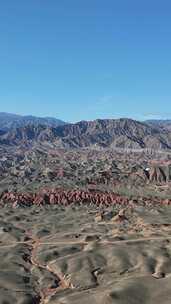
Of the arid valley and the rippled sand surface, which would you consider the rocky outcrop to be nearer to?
the arid valley

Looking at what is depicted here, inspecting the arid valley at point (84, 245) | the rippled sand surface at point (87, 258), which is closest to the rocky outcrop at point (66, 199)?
the arid valley at point (84, 245)

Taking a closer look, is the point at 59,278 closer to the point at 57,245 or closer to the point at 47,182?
the point at 57,245

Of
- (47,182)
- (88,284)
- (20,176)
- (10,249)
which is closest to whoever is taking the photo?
(88,284)

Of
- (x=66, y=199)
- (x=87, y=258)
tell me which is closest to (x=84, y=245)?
(x=87, y=258)

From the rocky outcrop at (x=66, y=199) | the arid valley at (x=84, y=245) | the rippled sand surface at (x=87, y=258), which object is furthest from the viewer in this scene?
the rocky outcrop at (x=66, y=199)

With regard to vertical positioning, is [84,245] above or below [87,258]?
below

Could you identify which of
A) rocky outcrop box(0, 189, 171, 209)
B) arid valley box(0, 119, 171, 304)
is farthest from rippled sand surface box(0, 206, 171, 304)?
rocky outcrop box(0, 189, 171, 209)

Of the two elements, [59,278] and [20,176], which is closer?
[59,278]

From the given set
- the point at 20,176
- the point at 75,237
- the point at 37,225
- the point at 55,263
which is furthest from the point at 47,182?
the point at 55,263

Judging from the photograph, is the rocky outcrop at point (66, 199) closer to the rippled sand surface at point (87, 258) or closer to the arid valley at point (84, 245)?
the arid valley at point (84, 245)

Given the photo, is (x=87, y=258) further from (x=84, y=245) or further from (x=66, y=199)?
(x=66, y=199)

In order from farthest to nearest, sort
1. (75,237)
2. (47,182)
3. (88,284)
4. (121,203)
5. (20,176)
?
(20,176)
(47,182)
(121,203)
(75,237)
(88,284)
